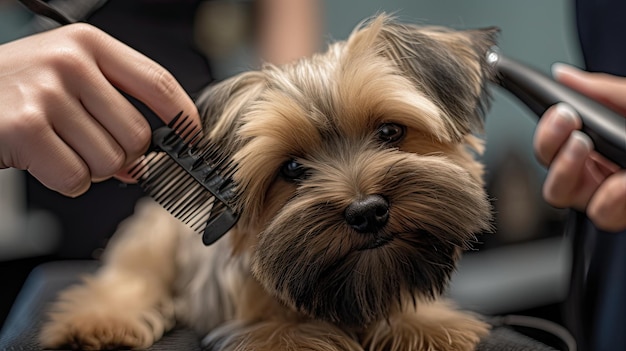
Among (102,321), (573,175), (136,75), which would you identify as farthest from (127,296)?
(573,175)

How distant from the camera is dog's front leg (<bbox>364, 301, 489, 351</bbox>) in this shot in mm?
1185

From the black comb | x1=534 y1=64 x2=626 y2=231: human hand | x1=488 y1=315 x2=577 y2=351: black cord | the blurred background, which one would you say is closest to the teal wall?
the blurred background

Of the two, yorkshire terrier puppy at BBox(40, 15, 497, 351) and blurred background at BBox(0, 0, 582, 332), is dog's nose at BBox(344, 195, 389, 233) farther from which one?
blurred background at BBox(0, 0, 582, 332)

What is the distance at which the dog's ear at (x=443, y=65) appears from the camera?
119 centimetres


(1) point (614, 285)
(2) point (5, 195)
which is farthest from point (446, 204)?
(2) point (5, 195)

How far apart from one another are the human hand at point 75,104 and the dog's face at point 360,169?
17cm

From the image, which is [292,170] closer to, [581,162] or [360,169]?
[360,169]

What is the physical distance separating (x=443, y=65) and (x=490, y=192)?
1956 millimetres

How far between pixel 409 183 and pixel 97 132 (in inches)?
19.3

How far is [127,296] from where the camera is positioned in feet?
5.10

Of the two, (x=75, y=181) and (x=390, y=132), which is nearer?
(x=75, y=181)

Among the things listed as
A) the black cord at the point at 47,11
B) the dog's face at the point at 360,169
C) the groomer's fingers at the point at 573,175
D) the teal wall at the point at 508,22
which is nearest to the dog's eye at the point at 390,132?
the dog's face at the point at 360,169

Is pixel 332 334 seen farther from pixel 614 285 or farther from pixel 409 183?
pixel 614 285

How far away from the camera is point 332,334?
46.7 inches
